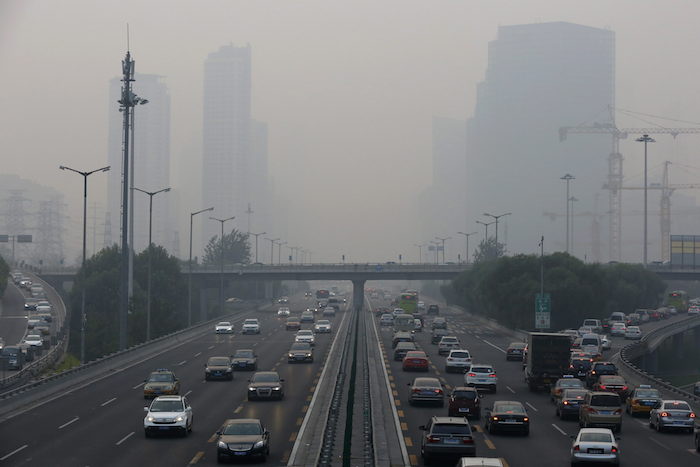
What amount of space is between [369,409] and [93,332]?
73632 mm

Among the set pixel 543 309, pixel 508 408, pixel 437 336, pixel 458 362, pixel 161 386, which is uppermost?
pixel 543 309

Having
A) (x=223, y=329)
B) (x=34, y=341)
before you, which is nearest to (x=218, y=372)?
(x=34, y=341)

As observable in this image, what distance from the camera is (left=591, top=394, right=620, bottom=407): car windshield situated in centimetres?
3772

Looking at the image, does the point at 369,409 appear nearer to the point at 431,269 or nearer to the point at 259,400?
the point at 259,400

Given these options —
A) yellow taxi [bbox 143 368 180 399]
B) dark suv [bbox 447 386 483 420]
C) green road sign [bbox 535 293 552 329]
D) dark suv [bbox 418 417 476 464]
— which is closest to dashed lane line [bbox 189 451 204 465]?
dark suv [bbox 418 417 476 464]

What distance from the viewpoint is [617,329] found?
109 m

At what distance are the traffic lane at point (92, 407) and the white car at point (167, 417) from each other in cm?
118

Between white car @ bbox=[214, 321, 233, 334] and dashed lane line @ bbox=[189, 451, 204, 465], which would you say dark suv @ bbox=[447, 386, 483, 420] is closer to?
dashed lane line @ bbox=[189, 451, 204, 465]

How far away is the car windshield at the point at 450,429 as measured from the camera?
29281 mm

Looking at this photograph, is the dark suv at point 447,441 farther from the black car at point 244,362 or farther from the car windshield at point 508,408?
the black car at point 244,362

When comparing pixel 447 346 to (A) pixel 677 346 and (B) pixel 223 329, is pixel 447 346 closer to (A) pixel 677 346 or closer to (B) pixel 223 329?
(B) pixel 223 329

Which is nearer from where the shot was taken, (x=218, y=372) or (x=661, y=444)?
(x=661, y=444)

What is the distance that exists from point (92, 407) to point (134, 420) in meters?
5.55

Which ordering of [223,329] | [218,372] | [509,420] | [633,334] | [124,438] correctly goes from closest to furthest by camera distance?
[124,438] → [509,420] → [218,372] → [633,334] → [223,329]
